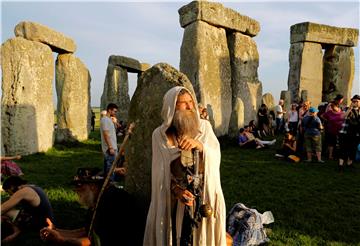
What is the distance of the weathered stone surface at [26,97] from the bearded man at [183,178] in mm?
7022

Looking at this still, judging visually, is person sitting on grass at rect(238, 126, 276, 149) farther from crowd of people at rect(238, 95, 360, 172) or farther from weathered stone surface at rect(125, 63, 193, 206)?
weathered stone surface at rect(125, 63, 193, 206)

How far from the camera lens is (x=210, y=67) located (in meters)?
11.7

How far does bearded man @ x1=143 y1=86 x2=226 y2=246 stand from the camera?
2.93 meters

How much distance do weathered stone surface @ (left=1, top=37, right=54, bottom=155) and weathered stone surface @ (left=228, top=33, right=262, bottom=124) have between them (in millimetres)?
6646

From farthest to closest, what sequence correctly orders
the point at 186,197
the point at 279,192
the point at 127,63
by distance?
the point at 127,63
the point at 279,192
the point at 186,197

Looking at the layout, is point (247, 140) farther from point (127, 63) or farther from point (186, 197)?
point (127, 63)

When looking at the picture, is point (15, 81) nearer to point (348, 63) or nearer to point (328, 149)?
point (328, 149)

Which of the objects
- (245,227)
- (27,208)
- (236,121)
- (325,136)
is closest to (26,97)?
(27,208)

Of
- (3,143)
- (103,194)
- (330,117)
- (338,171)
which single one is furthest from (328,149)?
(3,143)

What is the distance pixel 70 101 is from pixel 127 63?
646 cm

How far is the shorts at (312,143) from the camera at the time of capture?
8.80 m

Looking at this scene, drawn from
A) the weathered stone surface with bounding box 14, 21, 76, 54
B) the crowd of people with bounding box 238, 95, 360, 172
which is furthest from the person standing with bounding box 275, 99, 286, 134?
the weathered stone surface with bounding box 14, 21, 76, 54

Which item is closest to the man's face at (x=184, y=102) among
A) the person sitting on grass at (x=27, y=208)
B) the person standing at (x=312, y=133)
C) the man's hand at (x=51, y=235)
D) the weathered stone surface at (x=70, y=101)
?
the man's hand at (x=51, y=235)

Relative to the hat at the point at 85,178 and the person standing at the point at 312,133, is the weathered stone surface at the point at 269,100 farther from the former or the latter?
the hat at the point at 85,178
